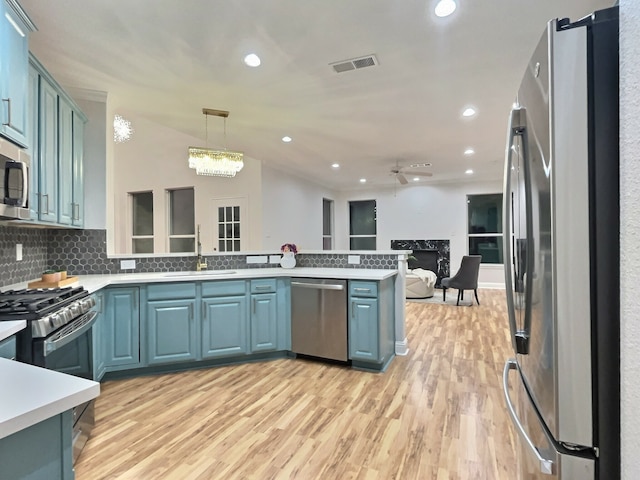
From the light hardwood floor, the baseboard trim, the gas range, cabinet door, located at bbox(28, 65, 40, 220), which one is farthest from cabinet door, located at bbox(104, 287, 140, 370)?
the baseboard trim

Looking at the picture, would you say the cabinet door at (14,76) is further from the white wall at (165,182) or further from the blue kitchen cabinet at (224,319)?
the white wall at (165,182)

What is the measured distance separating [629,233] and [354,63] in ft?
8.21

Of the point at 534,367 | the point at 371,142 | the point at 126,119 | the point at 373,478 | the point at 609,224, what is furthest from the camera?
the point at 126,119

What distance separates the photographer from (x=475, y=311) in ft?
18.3

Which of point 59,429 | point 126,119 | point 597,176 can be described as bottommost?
point 59,429

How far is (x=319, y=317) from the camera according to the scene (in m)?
3.22

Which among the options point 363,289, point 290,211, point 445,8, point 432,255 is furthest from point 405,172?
point 445,8

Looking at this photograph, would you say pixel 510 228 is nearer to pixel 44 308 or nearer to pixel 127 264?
pixel 44 308

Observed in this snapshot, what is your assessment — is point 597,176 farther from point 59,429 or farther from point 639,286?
point 59,429

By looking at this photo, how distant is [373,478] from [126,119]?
581 centimetres

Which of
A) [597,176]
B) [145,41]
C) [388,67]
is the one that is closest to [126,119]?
[145,41]

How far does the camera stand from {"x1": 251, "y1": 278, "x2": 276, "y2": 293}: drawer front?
3279 mm

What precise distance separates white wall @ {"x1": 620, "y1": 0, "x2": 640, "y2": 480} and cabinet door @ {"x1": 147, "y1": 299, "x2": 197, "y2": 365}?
3.01 meters

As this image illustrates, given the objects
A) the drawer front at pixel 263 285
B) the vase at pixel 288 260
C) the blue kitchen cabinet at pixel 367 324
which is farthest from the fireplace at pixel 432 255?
the drawer front at pixel 263 285
